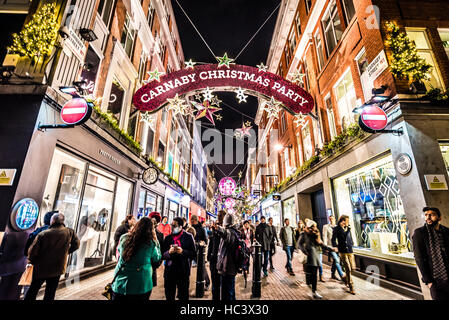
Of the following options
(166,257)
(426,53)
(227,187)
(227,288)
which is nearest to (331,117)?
(426,53)

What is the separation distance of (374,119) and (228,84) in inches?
196

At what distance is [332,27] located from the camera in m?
10.6

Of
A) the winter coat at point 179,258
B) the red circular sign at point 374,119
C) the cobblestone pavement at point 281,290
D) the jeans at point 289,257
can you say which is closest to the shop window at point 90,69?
the cobblestone pavement at point 281,290

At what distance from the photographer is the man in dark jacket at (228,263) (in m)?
3.82

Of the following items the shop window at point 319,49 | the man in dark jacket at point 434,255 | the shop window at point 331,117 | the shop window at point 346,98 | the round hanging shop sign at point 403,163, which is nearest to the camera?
the man in dark jacket at point 434,255

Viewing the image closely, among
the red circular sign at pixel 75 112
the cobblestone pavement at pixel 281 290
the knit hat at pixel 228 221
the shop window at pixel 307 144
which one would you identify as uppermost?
the shop window at pixel 307 144

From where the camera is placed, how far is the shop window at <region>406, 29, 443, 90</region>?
654 cm

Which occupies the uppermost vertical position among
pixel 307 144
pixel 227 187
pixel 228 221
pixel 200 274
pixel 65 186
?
pixel 307 144

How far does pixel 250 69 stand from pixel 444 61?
20.5ft

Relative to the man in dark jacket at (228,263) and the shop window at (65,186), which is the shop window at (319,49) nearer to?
the man in dark jacket at (228,263)

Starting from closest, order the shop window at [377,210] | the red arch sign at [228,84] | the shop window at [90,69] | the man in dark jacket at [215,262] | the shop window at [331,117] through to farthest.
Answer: the man in dark jacket at [215,262] < the shop window at [377,210] < the shop window at [90,69] < the red arch sign at [228,84] < the shop window at [331,117]

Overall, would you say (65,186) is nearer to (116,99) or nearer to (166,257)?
(166,257)

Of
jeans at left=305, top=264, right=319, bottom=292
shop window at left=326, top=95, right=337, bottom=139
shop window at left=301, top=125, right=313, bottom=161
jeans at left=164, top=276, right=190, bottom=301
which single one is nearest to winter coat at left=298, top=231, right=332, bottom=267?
jeans at left=305, top=264, right=319, bottom=292

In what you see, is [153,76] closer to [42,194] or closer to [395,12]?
[42,194]
